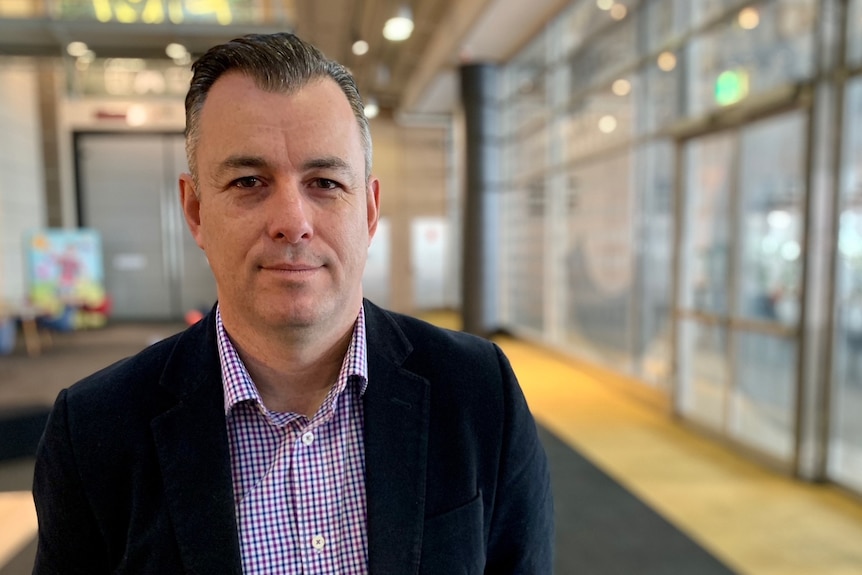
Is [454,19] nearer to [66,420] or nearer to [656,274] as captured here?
[656,274]

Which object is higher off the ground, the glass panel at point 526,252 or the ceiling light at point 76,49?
the ceiling light at point 76,49

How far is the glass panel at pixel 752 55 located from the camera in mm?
4172

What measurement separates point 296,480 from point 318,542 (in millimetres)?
95

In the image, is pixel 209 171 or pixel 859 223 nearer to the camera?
pixel 209 171

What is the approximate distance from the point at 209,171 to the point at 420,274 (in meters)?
14.2

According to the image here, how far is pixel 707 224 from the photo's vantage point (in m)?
5.20

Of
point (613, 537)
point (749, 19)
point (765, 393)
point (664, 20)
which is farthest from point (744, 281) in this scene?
point (664, 20)

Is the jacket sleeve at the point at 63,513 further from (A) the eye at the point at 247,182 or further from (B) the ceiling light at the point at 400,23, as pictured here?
(B) the ceiling light at the point at 400,23

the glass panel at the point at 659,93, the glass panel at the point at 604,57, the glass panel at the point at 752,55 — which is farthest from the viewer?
the glass panel at the point at 604,57

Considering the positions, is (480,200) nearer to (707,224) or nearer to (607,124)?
(607,124)

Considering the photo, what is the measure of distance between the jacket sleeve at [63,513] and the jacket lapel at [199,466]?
0.37 feet

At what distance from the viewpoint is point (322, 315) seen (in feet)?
2.84

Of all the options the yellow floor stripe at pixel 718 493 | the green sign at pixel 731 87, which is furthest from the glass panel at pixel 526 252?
the green sign at pixel 731 87

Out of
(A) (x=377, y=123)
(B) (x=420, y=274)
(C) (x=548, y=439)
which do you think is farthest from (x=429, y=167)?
(C) (x=548, y=439)
